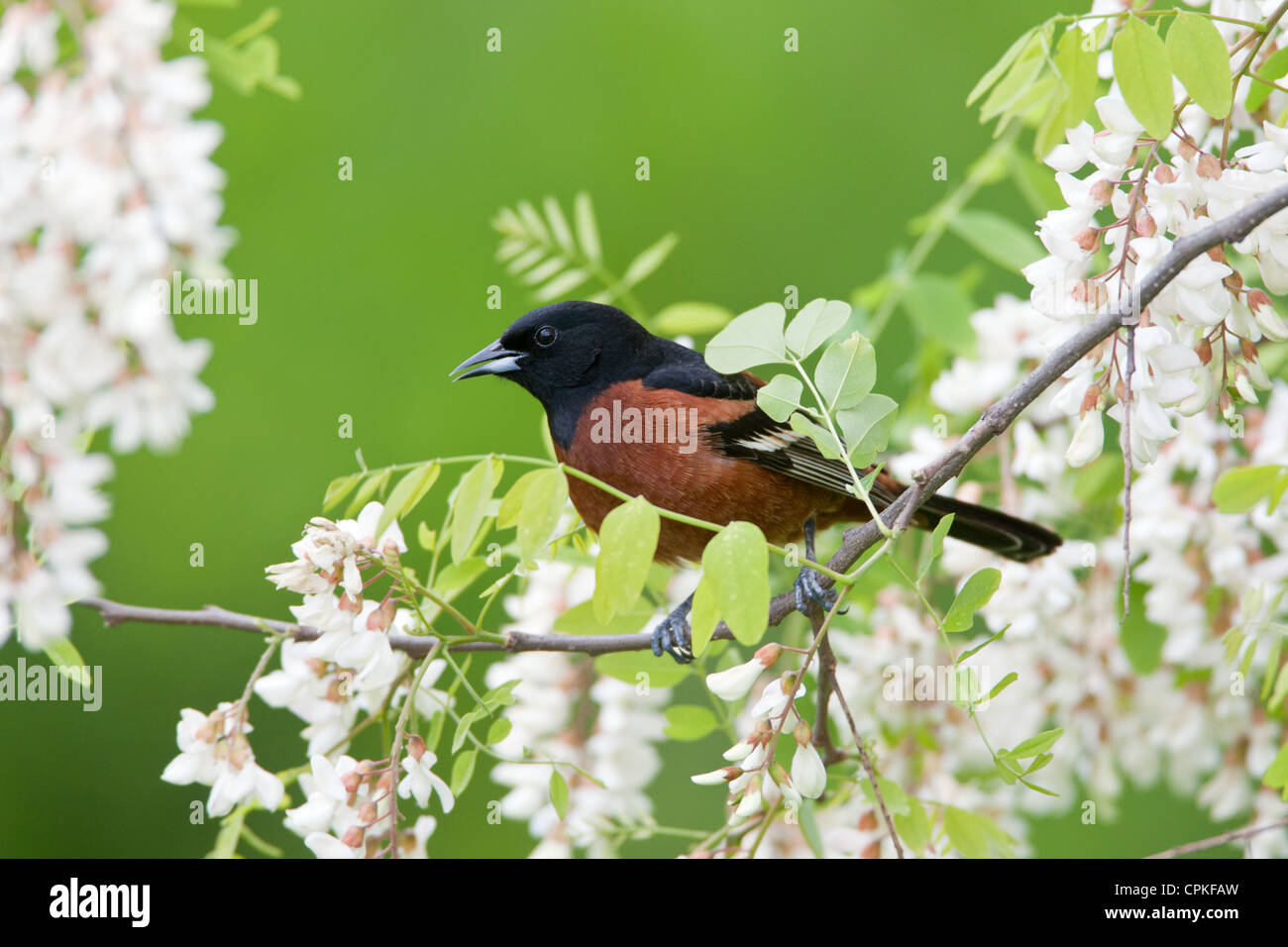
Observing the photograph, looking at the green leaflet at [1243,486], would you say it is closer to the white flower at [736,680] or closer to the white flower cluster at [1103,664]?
the white flower at [736,680]

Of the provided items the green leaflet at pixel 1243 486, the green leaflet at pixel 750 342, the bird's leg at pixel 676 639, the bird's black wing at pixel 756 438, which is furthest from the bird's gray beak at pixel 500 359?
the green leaflet at pixel 1243 486

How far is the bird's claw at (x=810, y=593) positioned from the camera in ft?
7.58

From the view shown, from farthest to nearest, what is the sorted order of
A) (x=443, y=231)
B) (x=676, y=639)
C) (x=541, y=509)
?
(x=443, y=231)
(x=676, y=639)
(x=541, y=509)

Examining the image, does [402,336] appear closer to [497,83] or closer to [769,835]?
[497,83]

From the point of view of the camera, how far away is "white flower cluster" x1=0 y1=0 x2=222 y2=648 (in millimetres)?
1537

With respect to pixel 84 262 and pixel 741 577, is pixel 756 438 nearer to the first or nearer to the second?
pixel 741 577

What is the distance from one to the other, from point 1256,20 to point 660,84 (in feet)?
13.3

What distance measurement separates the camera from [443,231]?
550 cm

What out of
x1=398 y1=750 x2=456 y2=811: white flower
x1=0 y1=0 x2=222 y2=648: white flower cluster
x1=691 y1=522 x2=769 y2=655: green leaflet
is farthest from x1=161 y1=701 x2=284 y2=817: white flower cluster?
x1=691 y1=522 x2=769 y2=655: green leaflet

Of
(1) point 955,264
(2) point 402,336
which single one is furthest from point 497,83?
(1) point 955,264

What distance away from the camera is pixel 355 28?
5523mm

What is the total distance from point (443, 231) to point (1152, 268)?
4.07 metres

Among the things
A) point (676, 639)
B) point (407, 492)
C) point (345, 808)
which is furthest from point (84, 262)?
point (676, 639)

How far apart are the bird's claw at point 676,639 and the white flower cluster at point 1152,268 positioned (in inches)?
32.5
